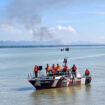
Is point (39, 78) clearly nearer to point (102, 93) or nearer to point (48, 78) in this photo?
point (48, 78)

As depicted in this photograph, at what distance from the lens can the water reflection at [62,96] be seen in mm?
22420

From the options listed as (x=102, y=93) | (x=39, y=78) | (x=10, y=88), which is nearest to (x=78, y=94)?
(x=102, y=93)

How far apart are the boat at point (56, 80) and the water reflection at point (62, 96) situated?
1.45 ft

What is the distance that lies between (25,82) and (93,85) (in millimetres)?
6979

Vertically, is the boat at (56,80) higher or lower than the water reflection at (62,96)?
higher

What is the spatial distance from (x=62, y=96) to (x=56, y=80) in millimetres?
2747

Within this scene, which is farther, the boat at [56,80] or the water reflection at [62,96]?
the boat at [56,80]

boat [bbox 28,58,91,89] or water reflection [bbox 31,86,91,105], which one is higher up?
boat [bbox 28,58,91,89]

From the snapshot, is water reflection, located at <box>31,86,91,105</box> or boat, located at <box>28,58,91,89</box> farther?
boat, located at <box>28,58,91,89</box>

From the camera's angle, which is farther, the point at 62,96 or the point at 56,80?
the point at 56,80

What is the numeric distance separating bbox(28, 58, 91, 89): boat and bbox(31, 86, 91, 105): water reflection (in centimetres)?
44

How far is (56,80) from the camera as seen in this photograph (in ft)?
89.0

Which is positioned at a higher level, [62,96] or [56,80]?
[56,80]

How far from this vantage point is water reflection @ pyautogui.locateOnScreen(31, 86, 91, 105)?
883 inches
